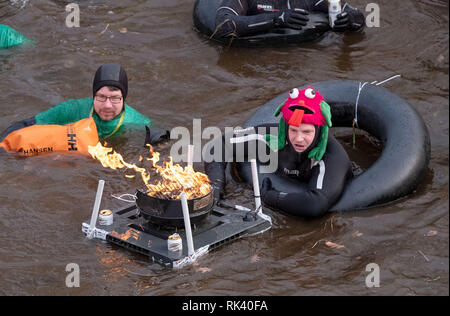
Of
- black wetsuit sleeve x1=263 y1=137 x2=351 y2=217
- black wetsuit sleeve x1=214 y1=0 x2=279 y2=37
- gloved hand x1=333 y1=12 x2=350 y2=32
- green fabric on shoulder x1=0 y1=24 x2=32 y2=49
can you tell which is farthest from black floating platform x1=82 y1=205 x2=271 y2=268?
green fabric on shoulder x1=0 y1=24 x2=32 y2=49

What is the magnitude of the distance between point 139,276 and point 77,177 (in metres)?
2.00

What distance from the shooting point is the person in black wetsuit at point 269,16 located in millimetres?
9906

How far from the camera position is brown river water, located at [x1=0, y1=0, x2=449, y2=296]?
5234mm

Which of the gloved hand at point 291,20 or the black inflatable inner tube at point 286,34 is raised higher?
the gloved hand at point 291,20

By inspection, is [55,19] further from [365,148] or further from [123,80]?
[365,148]

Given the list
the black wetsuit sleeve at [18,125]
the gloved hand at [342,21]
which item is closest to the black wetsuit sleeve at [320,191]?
the black wetsuit sleeve at [18,125]

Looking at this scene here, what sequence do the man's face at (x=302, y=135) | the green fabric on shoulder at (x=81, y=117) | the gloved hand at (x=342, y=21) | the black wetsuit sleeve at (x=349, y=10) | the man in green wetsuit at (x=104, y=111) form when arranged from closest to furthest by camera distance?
the man's face at (x=302, y=135) → the man in green wetsuit at (x=104, y=111) → the green fabric on shoulder at (x=81, y=117) → the gloved hand at (x=342, y=21) → the black wetsuit sleeve at (x=349, y=10)

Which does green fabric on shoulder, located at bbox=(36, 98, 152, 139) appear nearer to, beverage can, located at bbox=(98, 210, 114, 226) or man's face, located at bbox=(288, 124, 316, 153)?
beverage can, located at bbox=(98, 210, 114, 226)

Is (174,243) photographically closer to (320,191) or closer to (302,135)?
(320,191)

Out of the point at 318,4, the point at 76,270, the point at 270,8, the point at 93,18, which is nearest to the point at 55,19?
the point at 93,18

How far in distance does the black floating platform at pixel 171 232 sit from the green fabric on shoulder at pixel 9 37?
5.25 m

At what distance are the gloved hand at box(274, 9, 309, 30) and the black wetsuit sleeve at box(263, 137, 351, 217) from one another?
3930mm

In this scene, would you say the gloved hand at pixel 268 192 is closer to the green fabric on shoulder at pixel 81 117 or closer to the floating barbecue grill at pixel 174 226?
the floating barbecue grill at pixel 174 226

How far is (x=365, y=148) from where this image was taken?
7.49m
